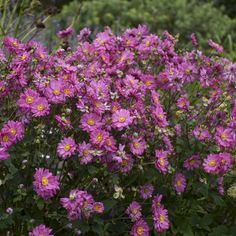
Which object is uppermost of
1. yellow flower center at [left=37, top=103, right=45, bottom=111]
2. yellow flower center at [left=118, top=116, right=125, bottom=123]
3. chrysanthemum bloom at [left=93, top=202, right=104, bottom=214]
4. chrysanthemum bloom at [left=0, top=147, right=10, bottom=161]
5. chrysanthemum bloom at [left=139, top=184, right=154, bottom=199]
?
yellow flower center at [left=37, top=103, right=45, bottom=111]

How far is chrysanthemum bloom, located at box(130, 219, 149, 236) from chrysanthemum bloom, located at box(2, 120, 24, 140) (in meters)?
0.64

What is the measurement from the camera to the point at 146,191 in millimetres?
2570

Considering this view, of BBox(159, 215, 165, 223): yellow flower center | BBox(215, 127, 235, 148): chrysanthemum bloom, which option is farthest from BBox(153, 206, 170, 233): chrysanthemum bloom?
BBox(215, 127, 235, 148): chrysanthemum bloom

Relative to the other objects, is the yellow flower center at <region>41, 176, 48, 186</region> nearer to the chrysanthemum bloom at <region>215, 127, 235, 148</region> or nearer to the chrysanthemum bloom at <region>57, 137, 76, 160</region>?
the chrysanthemum bloom at <region>57, 137, 76, 160</region>

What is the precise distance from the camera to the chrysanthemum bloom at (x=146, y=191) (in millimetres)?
2562

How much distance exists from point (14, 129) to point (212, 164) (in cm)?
84

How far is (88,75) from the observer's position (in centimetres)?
255

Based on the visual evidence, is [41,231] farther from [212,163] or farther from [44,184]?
[212,163]

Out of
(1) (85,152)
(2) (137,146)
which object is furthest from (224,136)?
(1) (85,152)

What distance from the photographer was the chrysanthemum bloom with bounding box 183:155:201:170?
2596 mm

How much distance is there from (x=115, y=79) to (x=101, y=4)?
4.88 m

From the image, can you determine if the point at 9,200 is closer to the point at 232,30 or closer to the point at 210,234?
the point at 210,234

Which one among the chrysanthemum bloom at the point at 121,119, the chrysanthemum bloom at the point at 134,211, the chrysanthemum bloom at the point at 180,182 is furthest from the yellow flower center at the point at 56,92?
the chrysanthemum bloom at the point at 180,182

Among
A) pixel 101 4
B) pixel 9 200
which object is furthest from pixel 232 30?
pixel 9 200
